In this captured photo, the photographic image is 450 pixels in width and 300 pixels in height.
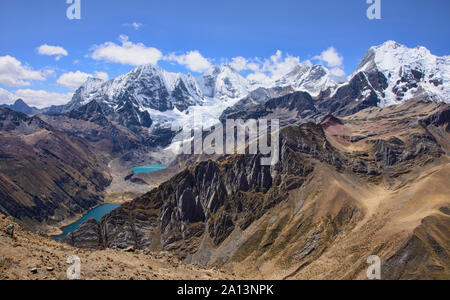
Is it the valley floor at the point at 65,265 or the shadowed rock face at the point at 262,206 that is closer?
the valley floor at the point at 65,265

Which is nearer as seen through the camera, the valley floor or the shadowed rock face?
the valley floor

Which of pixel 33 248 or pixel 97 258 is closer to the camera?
pixel 33 248

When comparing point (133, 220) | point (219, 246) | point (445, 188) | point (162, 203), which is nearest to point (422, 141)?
point (445, 188)

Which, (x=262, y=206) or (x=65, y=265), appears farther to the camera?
(x=262, y=206)

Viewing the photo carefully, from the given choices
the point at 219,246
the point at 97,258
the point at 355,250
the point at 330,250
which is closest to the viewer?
the point at 97,258

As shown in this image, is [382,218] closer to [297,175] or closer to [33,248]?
[297,175]

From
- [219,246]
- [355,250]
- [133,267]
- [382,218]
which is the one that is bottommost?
[219,246]

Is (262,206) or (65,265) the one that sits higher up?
(65,265)
